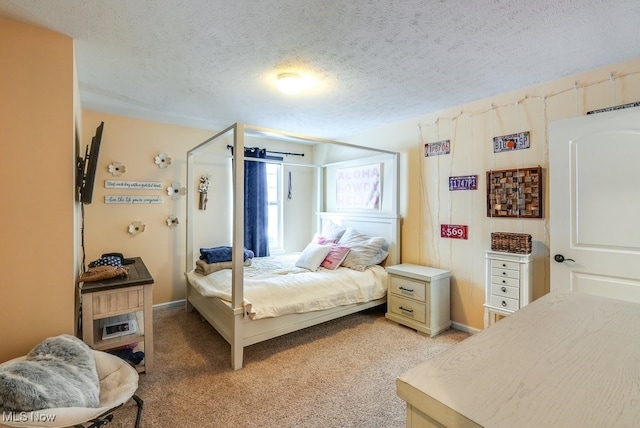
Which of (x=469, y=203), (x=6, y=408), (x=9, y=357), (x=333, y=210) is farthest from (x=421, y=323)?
(x=9, y=357)

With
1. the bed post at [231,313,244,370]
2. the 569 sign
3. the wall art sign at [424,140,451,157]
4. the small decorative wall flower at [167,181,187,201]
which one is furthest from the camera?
the small decorative wall flower at [167,181,187,201]

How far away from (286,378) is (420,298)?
4.96ft

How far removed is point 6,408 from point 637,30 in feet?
12.2

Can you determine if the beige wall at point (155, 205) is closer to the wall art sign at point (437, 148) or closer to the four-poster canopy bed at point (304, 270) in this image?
the four-poster canopy bed at point (304, 270)

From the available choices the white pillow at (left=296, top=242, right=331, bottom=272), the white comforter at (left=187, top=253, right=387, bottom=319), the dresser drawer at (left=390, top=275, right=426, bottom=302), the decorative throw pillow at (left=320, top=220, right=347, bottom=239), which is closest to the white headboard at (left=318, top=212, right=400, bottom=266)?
the decorative throw pillow at (left=320, top=220, right=347, bottom=239)

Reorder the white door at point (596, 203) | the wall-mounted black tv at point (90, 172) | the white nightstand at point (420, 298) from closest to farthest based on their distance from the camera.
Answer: the white door at point (596, 203) → the wall-mounted black tv at point (90, 172) → the white nightstand at point (420, 298)

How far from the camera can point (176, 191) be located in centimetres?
374

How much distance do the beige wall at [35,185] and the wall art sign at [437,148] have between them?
315 centimetres

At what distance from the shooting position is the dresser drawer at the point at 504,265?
8.00ft

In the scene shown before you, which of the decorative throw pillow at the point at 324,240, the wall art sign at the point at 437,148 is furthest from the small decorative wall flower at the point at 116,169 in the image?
the wall art sign at the point at 437,148

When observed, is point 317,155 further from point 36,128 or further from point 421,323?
point 36,128

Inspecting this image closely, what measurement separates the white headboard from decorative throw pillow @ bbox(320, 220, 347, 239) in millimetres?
115

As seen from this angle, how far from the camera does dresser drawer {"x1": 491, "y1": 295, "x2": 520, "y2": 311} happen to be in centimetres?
245

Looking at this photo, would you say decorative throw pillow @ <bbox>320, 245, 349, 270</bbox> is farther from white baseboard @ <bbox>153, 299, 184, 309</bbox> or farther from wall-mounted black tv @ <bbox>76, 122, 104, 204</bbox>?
wall-mounted black tv @ <bbox>76, 122, 104, 204</bbox>
